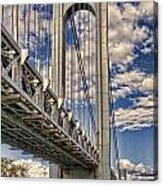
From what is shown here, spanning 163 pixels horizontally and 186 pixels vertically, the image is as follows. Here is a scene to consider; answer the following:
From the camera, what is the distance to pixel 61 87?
3.12 meters

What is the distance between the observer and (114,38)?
3.05 m

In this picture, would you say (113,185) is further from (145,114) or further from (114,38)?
(114,38)

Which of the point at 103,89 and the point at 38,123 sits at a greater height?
the point at 103,89

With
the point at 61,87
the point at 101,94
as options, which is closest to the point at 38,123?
the point at 61,87

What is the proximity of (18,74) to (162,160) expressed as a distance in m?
0.73

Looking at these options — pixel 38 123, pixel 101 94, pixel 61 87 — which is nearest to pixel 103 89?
pixel 101 94

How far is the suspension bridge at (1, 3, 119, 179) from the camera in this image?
121 inches

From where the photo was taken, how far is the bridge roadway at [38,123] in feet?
9.98

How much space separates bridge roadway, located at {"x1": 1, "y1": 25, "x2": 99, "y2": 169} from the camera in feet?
9.98

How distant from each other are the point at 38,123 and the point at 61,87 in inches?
7.7

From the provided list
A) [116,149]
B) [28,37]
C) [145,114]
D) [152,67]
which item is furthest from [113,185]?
[28,37]

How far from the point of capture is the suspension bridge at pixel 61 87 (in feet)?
10.0

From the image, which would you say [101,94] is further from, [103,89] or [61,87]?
[61,87]

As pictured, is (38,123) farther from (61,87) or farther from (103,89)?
(103,89)
